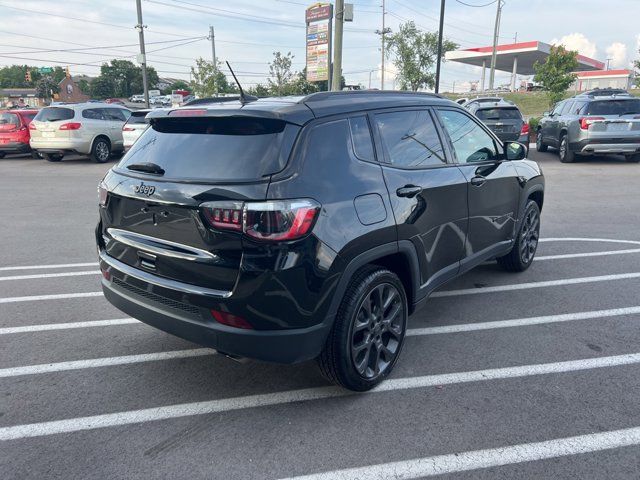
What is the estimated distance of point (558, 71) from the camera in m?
25.9

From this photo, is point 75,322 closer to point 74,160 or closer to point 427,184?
point 427,184

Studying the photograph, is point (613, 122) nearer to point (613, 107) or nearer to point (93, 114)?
point (613, 107)

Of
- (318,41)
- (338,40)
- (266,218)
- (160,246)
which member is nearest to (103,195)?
(160,246)

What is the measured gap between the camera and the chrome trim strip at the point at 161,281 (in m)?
2.75

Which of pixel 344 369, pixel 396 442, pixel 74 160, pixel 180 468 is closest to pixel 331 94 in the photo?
pixel 344 369

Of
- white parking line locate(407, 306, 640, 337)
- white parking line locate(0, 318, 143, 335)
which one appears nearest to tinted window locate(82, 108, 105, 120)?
white parking line locate(0, 318, 143, 335)

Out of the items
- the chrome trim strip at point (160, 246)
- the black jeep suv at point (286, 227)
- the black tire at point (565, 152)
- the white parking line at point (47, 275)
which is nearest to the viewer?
the black jeep suv at point (286, 227)

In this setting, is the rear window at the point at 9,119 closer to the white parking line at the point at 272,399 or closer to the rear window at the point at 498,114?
the rear window at the point at 498,114

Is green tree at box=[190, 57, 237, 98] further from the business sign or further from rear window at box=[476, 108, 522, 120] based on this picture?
rear window at box=[476, 108, 522, 120]

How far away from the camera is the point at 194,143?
122 inches

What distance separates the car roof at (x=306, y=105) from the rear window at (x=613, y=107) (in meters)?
12.1

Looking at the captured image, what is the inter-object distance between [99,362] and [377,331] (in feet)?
6.50

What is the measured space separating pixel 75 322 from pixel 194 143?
219 centimetres

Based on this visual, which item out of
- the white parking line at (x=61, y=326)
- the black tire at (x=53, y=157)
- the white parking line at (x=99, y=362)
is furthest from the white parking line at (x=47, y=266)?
the black tire at (x=53, y=157)
